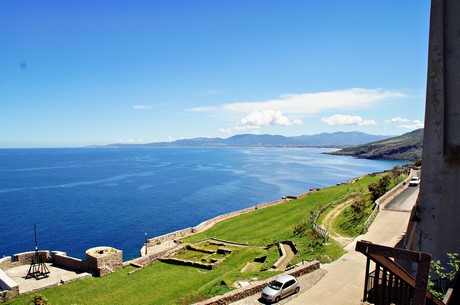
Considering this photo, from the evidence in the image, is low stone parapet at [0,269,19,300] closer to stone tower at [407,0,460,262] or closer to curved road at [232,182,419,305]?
curved road at [232,182,419,305]

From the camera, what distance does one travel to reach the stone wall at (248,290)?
17436mm

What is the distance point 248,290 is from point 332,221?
20.2 metres

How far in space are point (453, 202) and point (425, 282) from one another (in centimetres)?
987

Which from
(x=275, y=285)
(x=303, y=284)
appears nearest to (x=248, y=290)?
(x=275, y=285)

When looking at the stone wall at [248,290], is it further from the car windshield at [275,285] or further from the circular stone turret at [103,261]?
the circular stone turret at [103,261]

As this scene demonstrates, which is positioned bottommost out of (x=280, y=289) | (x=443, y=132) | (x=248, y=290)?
(x=248, y=290)

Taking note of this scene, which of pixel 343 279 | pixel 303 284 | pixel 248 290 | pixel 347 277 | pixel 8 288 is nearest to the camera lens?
pixel 248 290

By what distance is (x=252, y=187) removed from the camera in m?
114

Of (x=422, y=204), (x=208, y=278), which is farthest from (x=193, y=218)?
(x=422, y=204)

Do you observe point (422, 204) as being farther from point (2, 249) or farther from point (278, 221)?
point (2, 249)

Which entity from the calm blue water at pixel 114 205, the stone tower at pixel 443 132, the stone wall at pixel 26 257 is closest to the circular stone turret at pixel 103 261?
the stone wall at pixel 26 257

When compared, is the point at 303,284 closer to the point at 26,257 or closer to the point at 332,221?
the point at 332,221

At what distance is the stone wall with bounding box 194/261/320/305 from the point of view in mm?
17436

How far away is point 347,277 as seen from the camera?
2059cm
